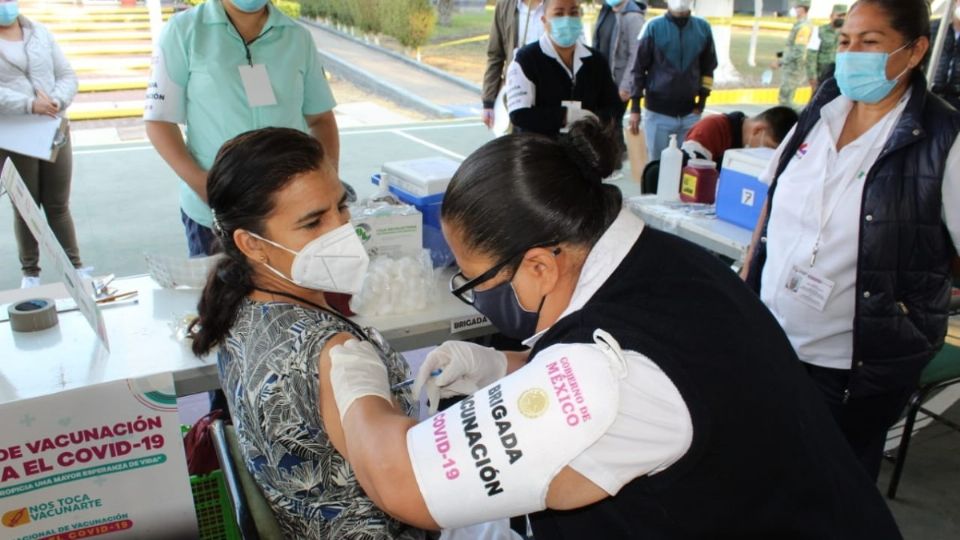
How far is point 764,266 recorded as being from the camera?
2.17m

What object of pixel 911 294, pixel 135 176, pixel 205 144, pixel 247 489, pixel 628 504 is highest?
pixel 205 144

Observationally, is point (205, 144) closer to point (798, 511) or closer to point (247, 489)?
point (247, 489)

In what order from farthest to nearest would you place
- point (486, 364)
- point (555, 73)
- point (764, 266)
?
point (555, 73) < point (764, 266) < point (486, 364)

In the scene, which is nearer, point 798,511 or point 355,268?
point 798,511

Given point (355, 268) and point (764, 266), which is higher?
point (355, 268)

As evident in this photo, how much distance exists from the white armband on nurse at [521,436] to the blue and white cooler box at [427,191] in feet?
4.53

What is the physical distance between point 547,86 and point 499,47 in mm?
1625

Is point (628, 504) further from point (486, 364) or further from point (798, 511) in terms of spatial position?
point (486, 364)

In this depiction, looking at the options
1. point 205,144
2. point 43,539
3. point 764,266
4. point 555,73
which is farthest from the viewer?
point 555,73

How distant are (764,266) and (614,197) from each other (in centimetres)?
136

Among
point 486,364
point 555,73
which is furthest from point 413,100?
point 486,364

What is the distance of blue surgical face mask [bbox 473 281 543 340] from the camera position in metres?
1.28

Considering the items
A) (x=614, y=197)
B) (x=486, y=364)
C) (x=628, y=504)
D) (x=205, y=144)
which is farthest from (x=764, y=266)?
(x=205, y=144)

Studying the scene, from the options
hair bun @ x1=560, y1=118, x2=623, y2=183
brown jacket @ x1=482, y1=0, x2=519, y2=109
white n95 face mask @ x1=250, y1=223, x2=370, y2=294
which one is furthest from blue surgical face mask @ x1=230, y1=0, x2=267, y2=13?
brown jacket @ x1=482, y1=0, x2=519, y2=109
